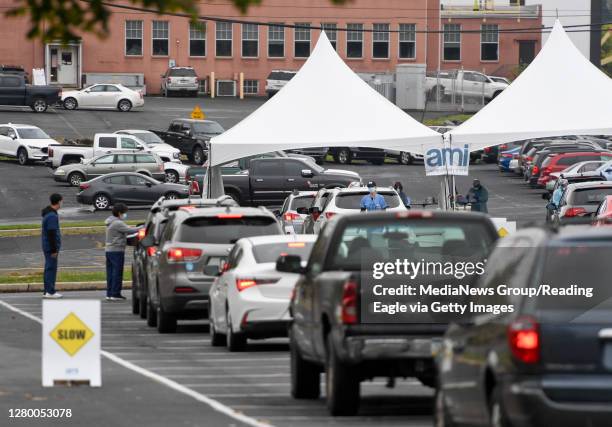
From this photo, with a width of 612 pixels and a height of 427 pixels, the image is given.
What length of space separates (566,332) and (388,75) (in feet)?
280

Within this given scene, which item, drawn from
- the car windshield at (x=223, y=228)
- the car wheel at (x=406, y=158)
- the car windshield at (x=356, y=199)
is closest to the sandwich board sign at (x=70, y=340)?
the car windshield at (x=223, y=228)

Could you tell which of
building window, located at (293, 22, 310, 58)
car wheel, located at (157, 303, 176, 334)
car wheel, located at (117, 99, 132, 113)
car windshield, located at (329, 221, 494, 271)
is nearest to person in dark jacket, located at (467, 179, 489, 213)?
car wheel, located at (157, 303, 176, 334)

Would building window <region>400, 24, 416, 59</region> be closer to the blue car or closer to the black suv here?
the blue car

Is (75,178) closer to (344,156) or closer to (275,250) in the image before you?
(344,156)

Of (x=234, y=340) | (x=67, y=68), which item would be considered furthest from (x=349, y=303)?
(x=67, y=68)

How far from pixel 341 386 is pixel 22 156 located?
5364 cm

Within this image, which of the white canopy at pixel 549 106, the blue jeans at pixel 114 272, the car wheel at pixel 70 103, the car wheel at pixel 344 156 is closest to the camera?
the blue jeans at pixel 114 272

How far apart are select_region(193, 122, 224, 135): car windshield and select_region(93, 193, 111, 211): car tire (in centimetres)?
1450

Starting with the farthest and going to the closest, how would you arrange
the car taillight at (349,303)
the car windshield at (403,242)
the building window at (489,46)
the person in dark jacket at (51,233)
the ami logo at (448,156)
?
the building window at (489,46) < the ami logo at (448,156) < the person in dark jacket at (51,233) < the car windshield at (403,242) < the car taillight at (349,303)

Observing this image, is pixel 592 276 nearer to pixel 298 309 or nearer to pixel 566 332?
pixel 566 332

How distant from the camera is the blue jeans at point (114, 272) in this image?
1075 inches

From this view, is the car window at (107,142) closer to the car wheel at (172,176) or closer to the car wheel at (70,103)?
the car wheel at (172,176)

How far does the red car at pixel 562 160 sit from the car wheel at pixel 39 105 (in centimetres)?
2833

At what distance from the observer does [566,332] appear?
8523 millimetres
